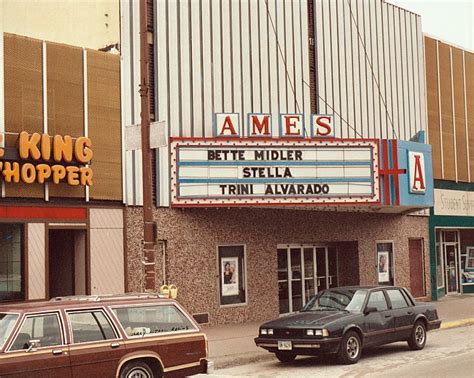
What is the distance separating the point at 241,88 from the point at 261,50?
1.53m

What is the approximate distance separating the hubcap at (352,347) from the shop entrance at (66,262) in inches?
278

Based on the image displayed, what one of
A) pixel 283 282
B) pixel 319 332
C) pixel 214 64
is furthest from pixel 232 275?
pixel 319 332

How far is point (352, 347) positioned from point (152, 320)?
5.12 m

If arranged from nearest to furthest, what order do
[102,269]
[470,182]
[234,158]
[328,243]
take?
[102,269]
[234,158]
[328,243]
[470,182]

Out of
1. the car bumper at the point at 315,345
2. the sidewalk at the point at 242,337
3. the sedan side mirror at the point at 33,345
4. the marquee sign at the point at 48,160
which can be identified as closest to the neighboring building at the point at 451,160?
the sidewalk at the point at 242,337

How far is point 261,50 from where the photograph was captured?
24219 mm

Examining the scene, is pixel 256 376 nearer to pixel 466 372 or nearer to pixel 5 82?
pixel 466 372

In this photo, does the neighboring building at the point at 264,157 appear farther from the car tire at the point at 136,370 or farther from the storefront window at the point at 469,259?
the car tire at the point at 136,370

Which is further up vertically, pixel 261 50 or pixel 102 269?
pixel 261 50

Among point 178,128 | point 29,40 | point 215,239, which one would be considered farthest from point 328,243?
point 29,40

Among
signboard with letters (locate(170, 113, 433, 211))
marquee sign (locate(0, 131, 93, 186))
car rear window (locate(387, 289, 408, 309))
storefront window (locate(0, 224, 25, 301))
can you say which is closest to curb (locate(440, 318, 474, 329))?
signboard with letters (locate(170, 113, 433, 211))

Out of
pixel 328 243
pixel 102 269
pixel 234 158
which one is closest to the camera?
pixel 102 269

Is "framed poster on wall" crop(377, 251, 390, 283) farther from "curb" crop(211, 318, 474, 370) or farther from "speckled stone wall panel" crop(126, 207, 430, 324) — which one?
"curb" crop(211, 318, 474, 370)

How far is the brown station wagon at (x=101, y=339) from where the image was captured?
1030 cm
